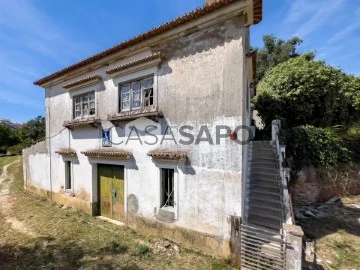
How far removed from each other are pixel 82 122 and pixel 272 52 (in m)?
29.2

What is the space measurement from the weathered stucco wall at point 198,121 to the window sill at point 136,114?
237mm

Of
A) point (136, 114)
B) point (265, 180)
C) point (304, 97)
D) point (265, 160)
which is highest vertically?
point (304, 97)

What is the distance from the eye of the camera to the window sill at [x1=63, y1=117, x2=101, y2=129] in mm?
9672

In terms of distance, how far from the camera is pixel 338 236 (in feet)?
24.8

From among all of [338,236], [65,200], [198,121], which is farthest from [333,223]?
[65,200]

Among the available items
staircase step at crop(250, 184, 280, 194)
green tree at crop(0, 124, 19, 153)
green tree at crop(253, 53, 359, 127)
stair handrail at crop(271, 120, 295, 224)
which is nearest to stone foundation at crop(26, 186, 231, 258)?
stair handrail at crop(271, 120, 295, 224)

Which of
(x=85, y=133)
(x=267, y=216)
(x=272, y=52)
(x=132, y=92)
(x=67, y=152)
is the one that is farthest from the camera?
(x=272, y=52)

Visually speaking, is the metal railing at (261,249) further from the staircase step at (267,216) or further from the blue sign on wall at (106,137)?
the blue sign on wall at (106,137)

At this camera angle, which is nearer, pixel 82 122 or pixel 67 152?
pixel 82 122

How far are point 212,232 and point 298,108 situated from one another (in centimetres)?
1053

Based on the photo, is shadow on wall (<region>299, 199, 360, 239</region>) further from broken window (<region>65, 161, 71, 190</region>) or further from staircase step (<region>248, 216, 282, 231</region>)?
broken window (<region>65, 161, 71, 190</region>)

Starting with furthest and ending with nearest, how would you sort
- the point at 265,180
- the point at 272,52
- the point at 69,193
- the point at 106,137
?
1. the point at 272,52
2. the point at 69,193
3. the point at 106,137
4. the point at 265,180

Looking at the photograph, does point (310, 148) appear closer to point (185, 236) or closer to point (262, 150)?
Answer: point (262, 150)

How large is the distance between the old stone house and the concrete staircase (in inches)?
7.2
